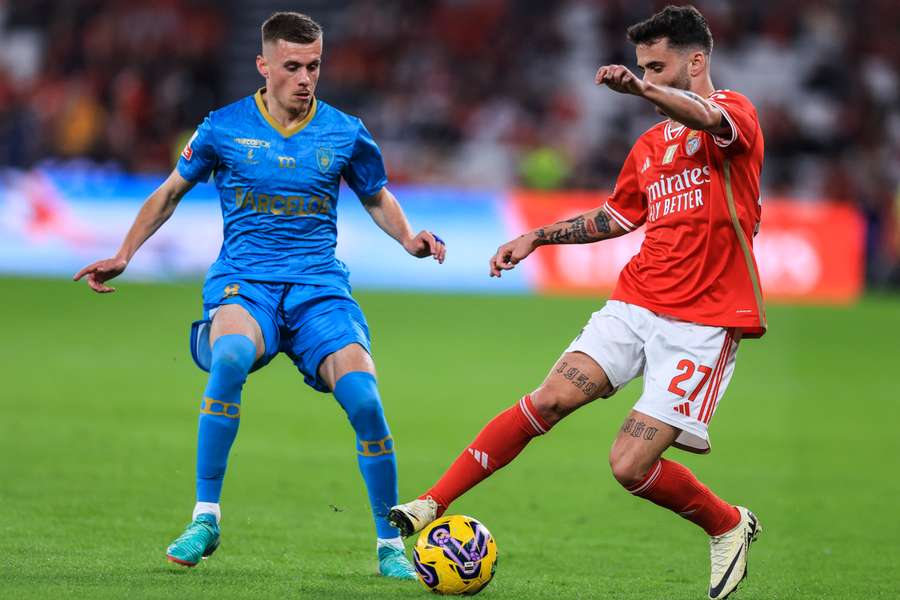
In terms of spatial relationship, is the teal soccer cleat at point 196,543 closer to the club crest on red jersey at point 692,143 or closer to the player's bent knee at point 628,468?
the player's bent knee at point 628,468

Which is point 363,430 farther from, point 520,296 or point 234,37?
point 234,37

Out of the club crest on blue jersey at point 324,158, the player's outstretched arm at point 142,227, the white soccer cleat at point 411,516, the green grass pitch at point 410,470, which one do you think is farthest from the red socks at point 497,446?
the player's outstretched arm at point 142,227

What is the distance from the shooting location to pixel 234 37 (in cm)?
2684

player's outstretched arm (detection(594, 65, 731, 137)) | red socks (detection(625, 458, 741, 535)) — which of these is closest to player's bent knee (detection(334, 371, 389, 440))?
red socks (detection(625, 458, 741, 535))

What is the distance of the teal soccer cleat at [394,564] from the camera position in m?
5.92

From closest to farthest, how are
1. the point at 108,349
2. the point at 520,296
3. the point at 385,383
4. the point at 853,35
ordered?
the point at 385,383 < the point at 108,349 < the point at 520,296 < the point at 853,35

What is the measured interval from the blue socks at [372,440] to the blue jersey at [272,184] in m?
0.56

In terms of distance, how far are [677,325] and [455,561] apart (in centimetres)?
138

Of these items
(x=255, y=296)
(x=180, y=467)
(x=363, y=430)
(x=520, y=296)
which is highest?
(x=255, y=296)

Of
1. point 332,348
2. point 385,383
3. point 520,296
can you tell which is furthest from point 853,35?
point 332,348

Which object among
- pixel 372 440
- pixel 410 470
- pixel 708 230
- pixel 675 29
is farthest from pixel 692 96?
pixel 410 470

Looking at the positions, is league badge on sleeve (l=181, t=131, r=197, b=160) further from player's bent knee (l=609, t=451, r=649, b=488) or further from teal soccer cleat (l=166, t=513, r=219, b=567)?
player's bent knee (l=609, t=451, r=649, b=488)

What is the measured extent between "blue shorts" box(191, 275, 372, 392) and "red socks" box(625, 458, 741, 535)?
136 cm

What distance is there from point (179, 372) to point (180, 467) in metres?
4.37
